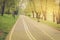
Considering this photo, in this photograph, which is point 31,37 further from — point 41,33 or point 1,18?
point 1,18

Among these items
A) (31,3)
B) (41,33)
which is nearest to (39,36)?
(41,33)

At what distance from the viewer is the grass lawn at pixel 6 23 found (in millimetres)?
5214

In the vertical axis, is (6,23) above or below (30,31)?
above

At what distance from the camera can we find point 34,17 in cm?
558

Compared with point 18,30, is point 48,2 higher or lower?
higher

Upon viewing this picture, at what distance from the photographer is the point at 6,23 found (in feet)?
17.4

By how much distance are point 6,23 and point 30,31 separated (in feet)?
2.22

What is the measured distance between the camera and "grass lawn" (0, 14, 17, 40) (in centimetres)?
521

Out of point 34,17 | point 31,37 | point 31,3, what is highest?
point 31,3

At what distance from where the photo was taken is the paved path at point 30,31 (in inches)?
205

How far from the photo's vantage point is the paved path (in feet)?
17.0

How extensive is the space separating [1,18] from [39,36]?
1.12 m

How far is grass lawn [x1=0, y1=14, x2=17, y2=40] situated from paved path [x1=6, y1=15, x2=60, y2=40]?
0.11 metres

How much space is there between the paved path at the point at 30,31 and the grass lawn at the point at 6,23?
0.11m
